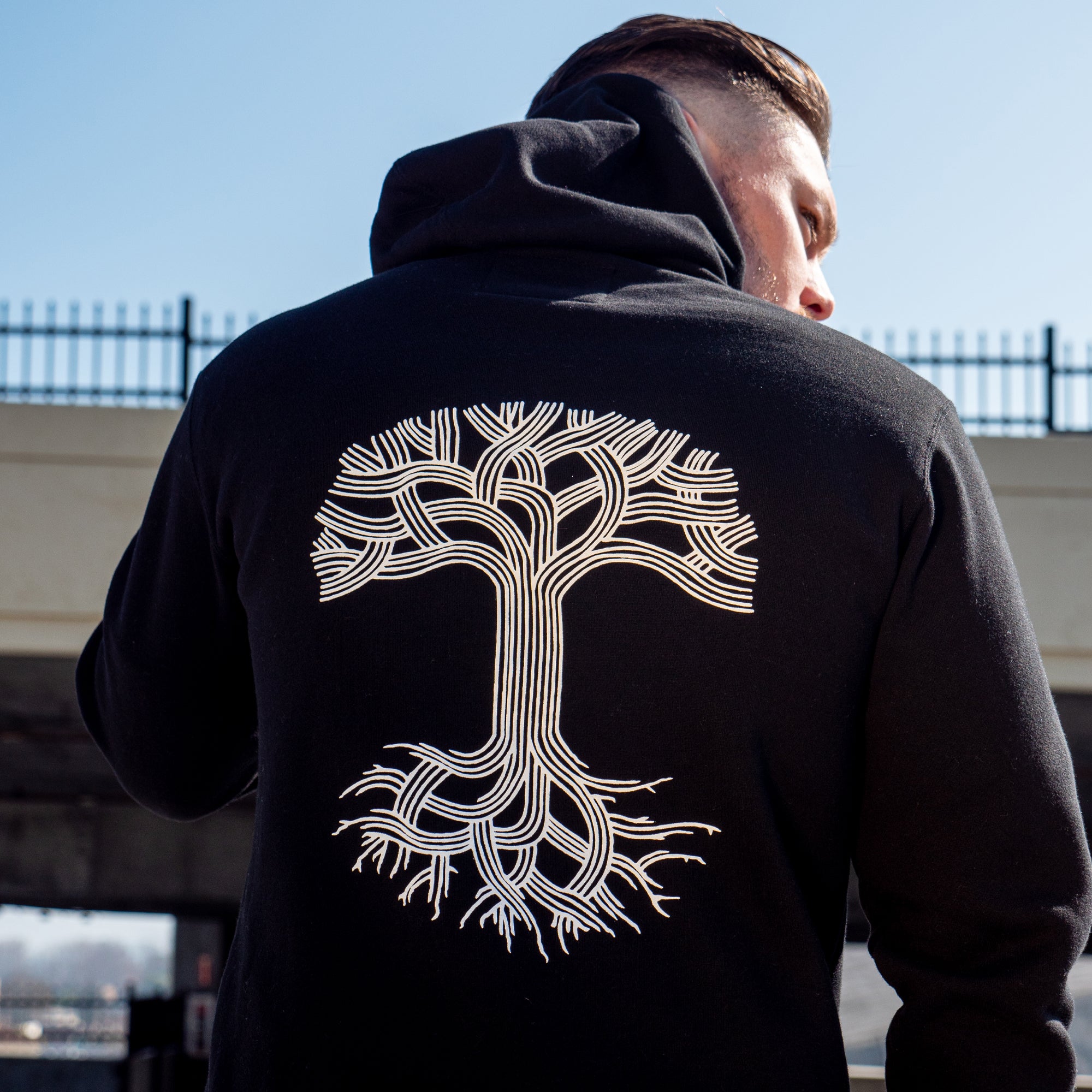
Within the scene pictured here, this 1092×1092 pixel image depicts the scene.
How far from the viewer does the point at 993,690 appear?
105 cm

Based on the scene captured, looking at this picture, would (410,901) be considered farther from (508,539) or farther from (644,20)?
(644,20)

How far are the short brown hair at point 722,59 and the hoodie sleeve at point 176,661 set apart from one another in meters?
0.79

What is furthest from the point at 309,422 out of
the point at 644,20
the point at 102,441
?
the point at 102,441

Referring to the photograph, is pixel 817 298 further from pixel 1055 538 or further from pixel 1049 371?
pixel 1049 371

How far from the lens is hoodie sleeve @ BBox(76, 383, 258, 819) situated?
4.10 ft

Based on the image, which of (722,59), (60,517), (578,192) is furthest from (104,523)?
(578,192)

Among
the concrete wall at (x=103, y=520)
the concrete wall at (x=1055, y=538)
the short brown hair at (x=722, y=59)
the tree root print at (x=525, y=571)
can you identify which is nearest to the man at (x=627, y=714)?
the tree root print at (x=525, y=571)

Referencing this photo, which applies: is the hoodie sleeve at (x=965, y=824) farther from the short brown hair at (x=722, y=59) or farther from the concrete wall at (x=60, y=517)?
the concrete wall at (x=60, y=517)

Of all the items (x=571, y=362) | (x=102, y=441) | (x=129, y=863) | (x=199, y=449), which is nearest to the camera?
(x=571, y=362)

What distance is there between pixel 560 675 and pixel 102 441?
21.4 feet

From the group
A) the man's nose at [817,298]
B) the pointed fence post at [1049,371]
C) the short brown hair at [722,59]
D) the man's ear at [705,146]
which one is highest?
the pointed fence post at [1049,371]

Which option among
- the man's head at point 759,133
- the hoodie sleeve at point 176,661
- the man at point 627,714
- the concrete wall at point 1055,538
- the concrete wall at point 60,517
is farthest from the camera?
the concrete wall at point 1055,538

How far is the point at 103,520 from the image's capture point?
6.91 meters

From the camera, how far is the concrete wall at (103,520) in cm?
686
